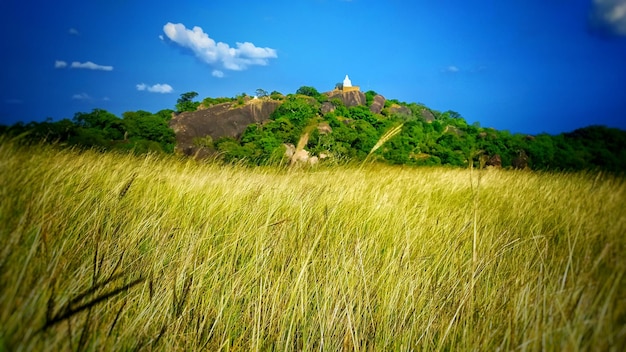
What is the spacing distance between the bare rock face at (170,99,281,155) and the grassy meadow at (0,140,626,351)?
788 inches

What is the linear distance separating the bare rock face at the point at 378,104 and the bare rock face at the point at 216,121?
18.3 meters

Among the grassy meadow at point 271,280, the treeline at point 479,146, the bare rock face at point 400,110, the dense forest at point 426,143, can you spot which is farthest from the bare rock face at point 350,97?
the grassy meadow at point 271,280

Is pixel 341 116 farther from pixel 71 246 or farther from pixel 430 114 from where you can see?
pixel 71 246

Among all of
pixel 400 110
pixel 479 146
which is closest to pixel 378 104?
pixel 400 110

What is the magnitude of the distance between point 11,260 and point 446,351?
1327 millimetres

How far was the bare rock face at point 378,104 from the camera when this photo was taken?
130 feet

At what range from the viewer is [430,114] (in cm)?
4372

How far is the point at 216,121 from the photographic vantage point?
2342 cm

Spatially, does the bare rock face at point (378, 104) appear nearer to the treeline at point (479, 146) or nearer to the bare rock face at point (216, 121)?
the bare rock face at point (216, 121)

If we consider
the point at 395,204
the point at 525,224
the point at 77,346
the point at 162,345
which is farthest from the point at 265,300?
the point at 525,224

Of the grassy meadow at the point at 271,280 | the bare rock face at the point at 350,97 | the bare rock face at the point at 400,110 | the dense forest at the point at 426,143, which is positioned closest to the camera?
the grassy meadow at the point at 271,280

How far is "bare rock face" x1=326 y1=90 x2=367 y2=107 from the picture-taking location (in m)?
38.0

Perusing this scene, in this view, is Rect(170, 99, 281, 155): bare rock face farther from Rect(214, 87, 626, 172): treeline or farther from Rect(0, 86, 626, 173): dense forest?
Rect(214, 87, 626, 172): treeline

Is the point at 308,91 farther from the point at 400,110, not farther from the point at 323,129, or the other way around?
the point at 323,129
